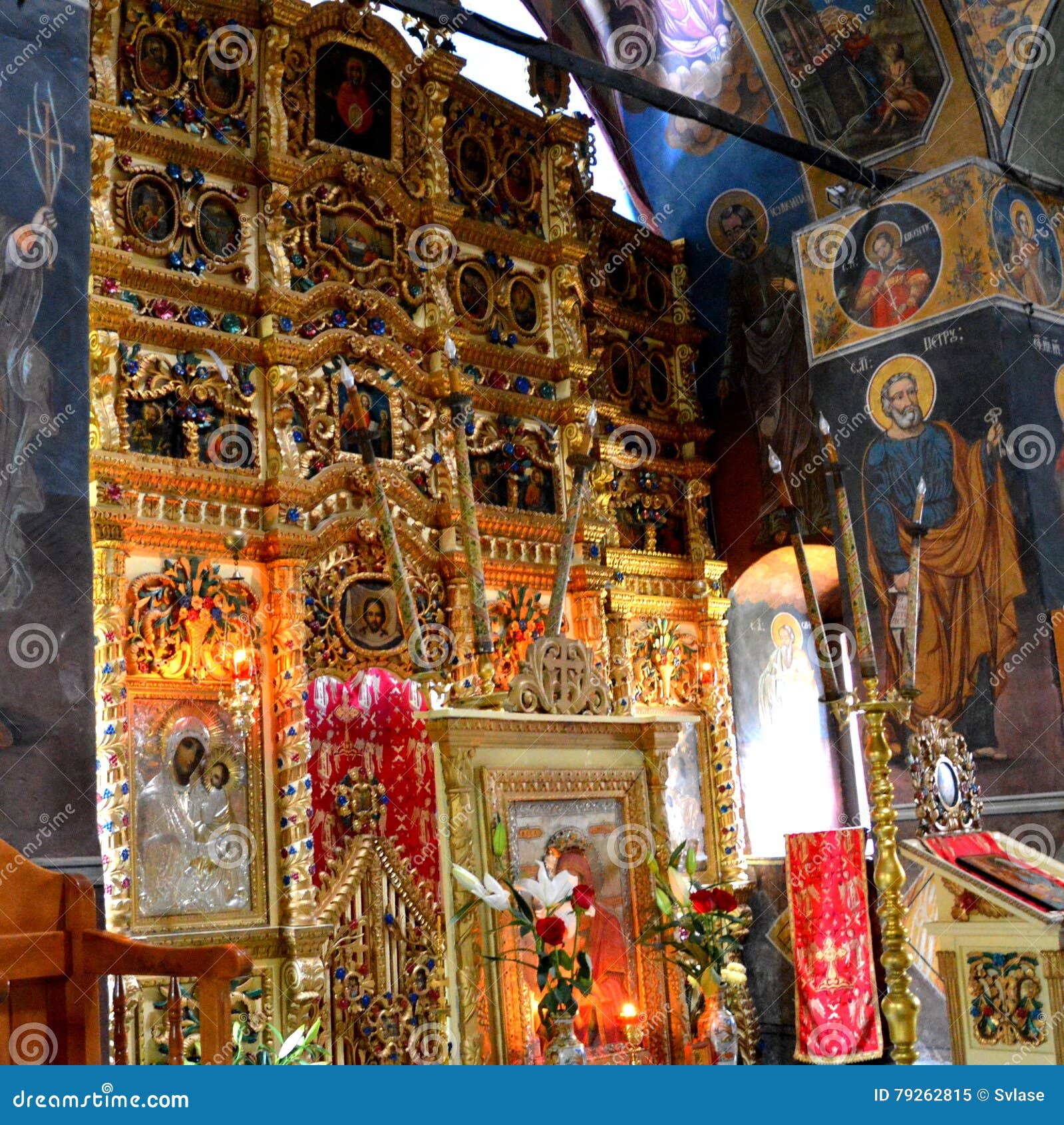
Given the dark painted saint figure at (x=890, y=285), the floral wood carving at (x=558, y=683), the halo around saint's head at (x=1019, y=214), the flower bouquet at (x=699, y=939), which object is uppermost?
the halo around saint's head at (x=1019, y=214)

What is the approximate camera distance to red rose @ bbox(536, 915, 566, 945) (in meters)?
5.56

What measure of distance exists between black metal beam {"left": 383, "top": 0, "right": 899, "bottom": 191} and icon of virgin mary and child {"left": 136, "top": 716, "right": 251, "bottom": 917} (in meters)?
4.75

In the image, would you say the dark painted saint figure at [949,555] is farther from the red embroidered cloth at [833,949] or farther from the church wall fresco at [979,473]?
the red embroidered cloth at [833,949]

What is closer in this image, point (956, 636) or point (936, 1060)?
point (936, 1060)

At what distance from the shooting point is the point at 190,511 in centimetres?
889

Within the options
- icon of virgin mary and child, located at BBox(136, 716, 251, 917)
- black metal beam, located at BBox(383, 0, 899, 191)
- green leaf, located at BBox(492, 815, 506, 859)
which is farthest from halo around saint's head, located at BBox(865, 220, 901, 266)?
green leaf, located at BBox(492, 815, 506, 859)

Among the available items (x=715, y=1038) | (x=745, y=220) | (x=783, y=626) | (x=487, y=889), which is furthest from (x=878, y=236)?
(x=487, y=889)

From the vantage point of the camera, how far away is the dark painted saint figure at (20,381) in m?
5.96

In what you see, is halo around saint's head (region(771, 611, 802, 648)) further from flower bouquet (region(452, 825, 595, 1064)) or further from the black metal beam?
flower bouquet (region(452, 825, 595, 1064))

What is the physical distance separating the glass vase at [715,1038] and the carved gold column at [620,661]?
4.74 meters

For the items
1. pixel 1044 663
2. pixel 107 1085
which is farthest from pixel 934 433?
pixel 107 1085

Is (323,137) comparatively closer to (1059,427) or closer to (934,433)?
(934,433)

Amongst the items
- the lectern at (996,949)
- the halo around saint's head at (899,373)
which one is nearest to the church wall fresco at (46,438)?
the lectern at (996,949)

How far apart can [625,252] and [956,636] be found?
4960 millimetres
